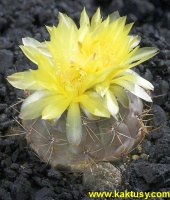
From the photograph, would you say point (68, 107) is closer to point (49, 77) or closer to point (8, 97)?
point (49, 77)

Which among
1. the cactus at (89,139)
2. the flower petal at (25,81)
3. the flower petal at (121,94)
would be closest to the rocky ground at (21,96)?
the cactus at (89,139)

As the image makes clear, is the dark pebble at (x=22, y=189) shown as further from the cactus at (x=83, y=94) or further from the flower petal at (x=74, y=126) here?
the flower petal at (x=74, y=126)

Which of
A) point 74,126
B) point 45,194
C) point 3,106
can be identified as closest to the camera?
point 74,126

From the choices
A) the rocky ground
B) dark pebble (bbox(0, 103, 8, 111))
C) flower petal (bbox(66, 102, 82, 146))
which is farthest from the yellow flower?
dark pebble (bbox(0, 103, 8, 111))

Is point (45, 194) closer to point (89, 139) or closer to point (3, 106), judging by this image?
point (89, 139)

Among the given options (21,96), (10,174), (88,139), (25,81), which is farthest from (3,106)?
(88,139)

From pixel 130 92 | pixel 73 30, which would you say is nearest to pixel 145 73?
pixel 130 92

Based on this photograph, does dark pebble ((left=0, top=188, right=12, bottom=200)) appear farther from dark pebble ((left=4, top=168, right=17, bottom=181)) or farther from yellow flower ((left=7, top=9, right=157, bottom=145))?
yellow flower ((left=7, top=9, right=157, bottom=145))
